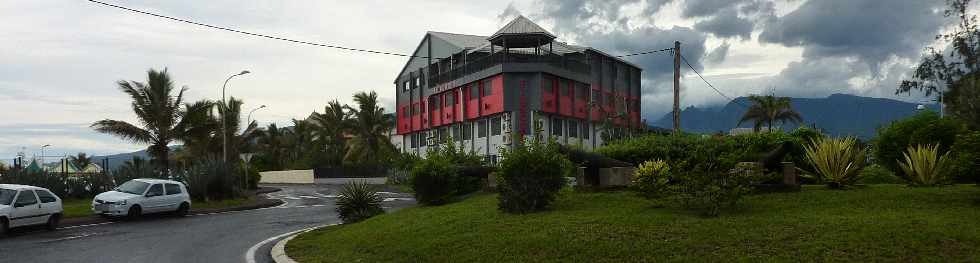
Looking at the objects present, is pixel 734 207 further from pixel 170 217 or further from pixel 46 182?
pixel 46 182

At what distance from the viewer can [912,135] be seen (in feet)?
50.7

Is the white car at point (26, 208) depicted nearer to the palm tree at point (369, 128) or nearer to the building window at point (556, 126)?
the building window at point (556, 126)

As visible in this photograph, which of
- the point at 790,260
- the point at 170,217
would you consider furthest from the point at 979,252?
the point at 170,217

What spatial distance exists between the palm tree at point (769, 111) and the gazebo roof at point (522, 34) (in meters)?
22.5

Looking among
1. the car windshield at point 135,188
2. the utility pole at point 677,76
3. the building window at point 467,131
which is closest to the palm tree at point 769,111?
the building window at point 467,131

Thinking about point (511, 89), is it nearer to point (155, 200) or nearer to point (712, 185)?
point (155, 200)

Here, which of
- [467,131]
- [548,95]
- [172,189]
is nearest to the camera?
[172,189]

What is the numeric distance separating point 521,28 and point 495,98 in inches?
209

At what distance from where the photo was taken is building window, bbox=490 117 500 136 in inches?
2008

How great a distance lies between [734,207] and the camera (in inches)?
435

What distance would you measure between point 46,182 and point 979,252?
30.0 metres

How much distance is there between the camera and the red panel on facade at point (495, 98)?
4894cm

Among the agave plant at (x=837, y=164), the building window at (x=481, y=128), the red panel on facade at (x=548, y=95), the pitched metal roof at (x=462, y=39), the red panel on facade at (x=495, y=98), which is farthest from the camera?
the pitched metal roof at (x=462, y=39)

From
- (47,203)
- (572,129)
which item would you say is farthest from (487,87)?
(47,203)
